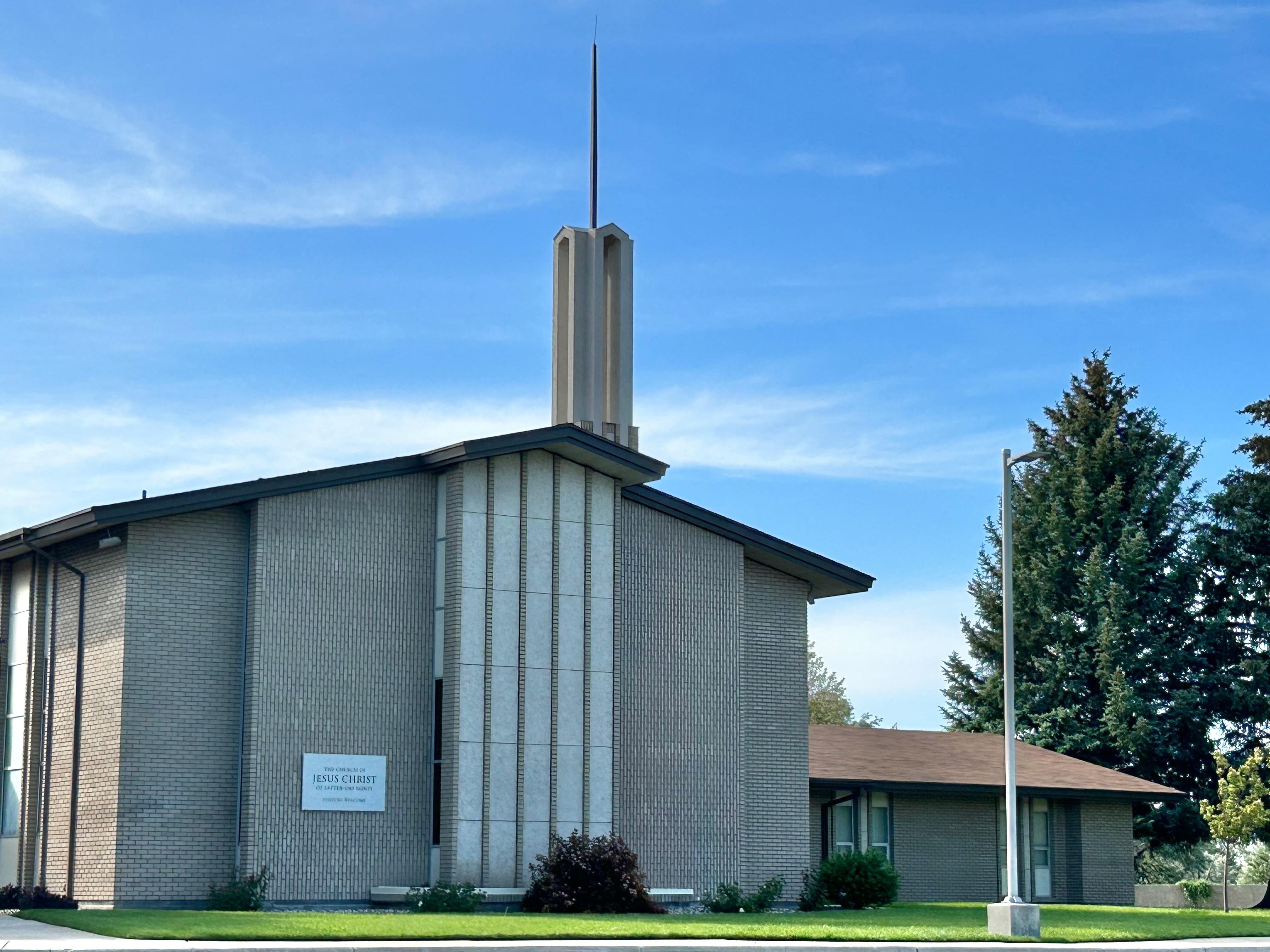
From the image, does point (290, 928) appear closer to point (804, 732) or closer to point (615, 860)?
point (615, 860)

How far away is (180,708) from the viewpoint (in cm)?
2755

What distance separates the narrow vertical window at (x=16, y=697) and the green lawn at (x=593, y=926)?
574cm

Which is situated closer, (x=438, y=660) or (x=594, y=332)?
(x=438, y=660)

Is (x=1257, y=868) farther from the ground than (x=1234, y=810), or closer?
closer

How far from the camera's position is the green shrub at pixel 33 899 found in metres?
26.7

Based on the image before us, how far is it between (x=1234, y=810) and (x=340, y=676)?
80.0 feet

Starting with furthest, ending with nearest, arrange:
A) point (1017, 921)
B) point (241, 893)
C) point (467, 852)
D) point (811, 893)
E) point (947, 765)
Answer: point (947, 765) → point (811, 893) → point (467, 852) → point (241, 893) → point (1017, 921)

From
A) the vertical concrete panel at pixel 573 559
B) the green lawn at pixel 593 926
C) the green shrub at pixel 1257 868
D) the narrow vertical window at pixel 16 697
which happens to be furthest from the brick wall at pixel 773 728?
the green shrub at pixel 1257 868

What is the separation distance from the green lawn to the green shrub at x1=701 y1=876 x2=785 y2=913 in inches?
35.0

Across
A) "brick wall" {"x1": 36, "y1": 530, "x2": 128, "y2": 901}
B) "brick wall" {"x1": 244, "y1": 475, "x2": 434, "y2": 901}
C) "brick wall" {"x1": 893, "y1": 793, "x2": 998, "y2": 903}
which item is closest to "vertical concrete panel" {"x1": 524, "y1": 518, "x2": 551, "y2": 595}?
"brick wall" {"x1": 244, "y1": 475, "x2": 434, "y2": 901}

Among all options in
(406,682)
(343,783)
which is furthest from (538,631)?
(343,783)

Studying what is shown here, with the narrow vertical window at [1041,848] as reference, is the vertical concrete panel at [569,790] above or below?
above

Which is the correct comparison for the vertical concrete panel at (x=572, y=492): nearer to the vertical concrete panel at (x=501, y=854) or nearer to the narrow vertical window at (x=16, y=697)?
the vertical concrete panel at (x=501, y=854)

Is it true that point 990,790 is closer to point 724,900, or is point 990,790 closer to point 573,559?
point 724,900
